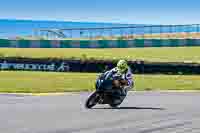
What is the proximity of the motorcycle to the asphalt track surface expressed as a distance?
0.83 ft

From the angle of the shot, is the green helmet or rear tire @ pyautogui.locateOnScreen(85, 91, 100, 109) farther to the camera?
the green helmet

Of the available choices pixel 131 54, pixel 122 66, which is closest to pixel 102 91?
pixel 122 66

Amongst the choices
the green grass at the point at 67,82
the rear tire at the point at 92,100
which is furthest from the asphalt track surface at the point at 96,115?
the green grass at the point at 67,82

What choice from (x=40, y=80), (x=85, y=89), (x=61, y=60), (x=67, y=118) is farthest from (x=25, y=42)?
(x=67, y=118)

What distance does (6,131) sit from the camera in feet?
41.6

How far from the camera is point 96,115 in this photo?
1609cm

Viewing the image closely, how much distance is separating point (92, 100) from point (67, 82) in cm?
1191

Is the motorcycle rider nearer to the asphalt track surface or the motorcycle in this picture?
the motorcycle

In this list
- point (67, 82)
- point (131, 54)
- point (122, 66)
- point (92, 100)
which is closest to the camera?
point (92, 100)

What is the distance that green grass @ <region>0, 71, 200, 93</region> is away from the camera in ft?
86.4

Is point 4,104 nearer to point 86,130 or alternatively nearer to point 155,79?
point 86,130

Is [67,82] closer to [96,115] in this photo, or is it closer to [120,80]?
[120,80]

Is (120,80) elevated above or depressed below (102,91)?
above

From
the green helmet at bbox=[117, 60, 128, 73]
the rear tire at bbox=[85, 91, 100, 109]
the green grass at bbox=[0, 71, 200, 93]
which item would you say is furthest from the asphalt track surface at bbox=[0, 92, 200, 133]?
the green grass at bbox=[0, 71, 200, 93]
